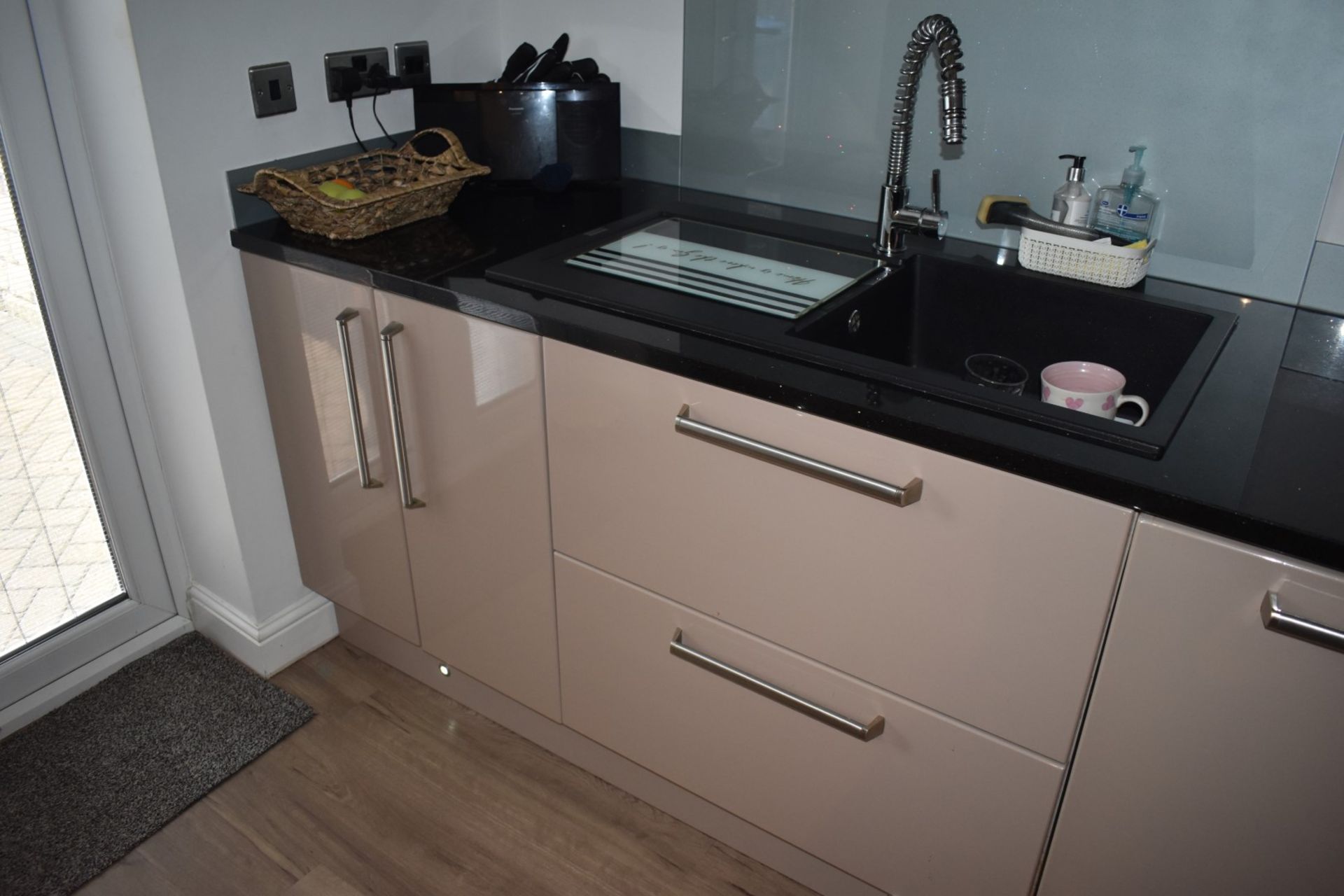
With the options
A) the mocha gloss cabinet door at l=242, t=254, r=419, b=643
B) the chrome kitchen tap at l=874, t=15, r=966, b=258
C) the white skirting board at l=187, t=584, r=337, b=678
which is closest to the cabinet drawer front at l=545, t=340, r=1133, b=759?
the mocha gloss cabinet door at l=242, t=254, r=419, b=643

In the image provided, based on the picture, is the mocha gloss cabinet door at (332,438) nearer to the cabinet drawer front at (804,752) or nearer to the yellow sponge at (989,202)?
the cabinet drawer front at (804,752)

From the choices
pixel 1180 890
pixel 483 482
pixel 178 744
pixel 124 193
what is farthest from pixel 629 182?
pixel 1180 890

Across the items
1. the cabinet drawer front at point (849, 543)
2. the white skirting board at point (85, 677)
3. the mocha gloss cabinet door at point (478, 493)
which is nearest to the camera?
the cabinet drawer front at point (849, 543)

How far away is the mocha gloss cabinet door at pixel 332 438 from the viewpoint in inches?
66.7

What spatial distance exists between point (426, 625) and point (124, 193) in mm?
889

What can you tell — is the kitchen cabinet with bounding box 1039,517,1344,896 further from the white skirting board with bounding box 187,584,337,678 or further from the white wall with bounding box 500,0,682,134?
the white skirting board with bounding box 187,584,337,678

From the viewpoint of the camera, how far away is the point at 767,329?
4.48ft

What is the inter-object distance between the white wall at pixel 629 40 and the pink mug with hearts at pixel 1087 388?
882 mm

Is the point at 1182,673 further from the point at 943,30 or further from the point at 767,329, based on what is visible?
the point at 943,30

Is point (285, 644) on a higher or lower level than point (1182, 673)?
lower

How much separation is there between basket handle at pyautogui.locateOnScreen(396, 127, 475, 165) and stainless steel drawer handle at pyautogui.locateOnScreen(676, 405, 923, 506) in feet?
2.58

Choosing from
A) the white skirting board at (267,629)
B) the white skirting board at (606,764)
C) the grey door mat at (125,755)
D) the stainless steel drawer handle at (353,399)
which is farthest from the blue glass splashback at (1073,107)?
the grey door mat at (125,755)

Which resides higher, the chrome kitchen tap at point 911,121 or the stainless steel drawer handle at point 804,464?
the chrome kitchen tap at point 911,121

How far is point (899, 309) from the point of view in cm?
165
